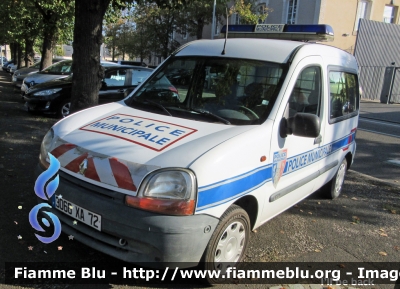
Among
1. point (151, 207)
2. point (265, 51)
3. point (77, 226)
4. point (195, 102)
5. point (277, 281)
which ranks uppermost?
point (265, 51)

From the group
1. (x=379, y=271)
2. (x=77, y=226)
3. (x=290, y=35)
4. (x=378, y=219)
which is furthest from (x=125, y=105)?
(x=378, y=219)

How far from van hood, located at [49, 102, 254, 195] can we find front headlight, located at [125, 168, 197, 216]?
61 mm

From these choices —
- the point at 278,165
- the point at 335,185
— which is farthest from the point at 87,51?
the point at 335,185

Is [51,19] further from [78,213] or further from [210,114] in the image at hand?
[78,213]

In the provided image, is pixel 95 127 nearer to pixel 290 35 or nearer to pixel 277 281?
pixel 277 281

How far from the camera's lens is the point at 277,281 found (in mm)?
3322

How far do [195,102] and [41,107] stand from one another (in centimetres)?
733

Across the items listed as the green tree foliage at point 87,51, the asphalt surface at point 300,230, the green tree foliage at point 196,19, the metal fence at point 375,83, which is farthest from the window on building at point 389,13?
the green tree foliage at point 87,51

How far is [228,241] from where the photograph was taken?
3072mm

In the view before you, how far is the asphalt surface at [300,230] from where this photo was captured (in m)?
3.40

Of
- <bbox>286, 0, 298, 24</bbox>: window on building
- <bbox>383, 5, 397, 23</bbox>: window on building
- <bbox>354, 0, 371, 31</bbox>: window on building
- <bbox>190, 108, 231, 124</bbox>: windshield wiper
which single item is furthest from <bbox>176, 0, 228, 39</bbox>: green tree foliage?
<bbox>190, 108, 231, 124</bbox>: windshield wiper

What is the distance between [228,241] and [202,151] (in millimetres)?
843

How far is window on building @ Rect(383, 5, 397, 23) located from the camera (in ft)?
89.0

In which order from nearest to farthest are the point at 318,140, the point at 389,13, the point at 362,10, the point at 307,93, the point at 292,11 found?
1. the point at 307,93
2. the point at 318,140
3. the point at 292,11
4. the point at 362,10
5. the point at 389,13
